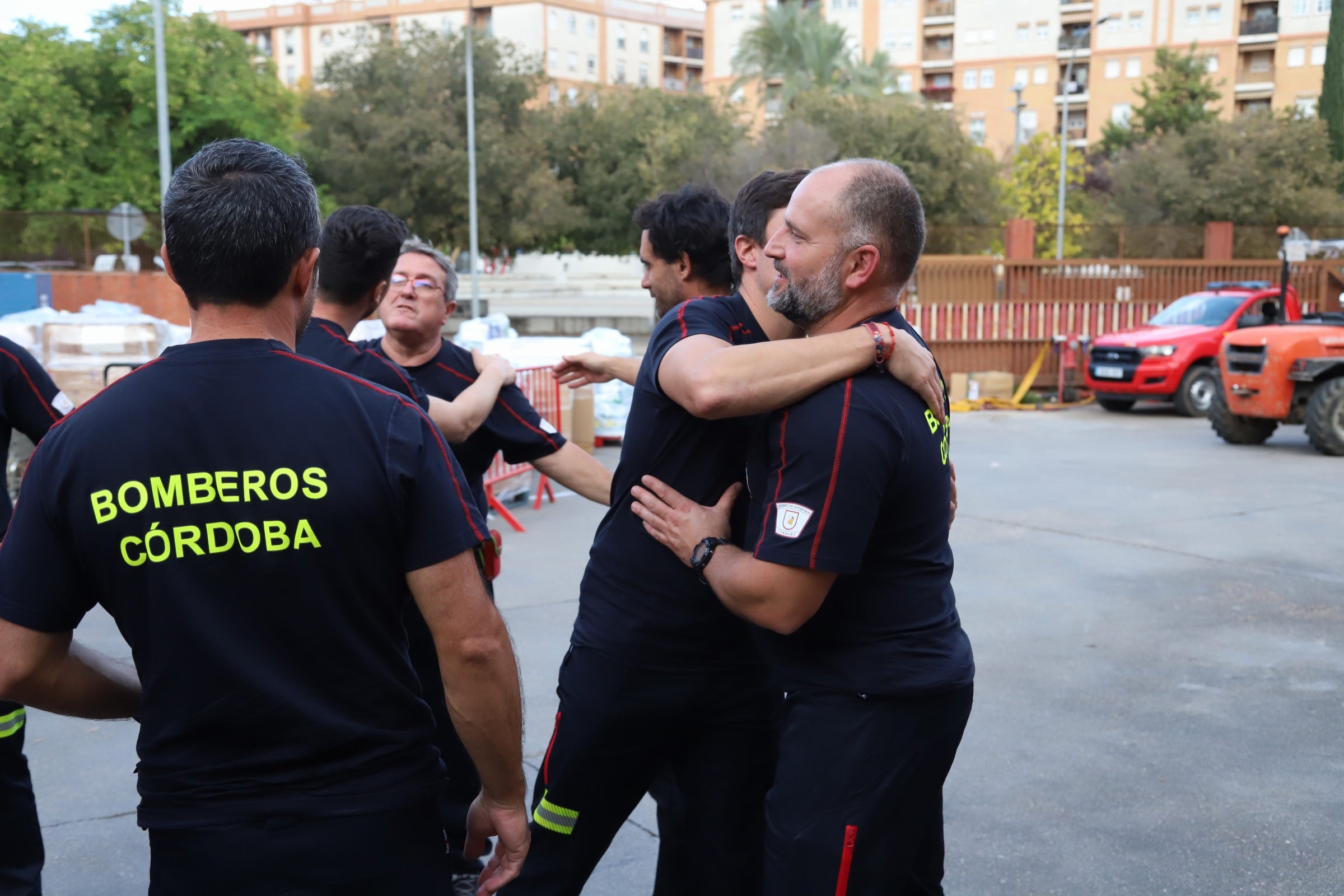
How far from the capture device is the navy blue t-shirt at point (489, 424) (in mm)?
3738

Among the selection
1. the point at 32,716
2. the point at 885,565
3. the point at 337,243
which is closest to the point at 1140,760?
the point at 885,565

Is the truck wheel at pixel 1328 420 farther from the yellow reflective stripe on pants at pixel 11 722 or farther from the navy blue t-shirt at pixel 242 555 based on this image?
the navy blue t-shirt at pixel 242 555

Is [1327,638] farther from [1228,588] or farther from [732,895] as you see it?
[732,895]

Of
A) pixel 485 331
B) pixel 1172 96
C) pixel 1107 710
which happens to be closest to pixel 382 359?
pixel 1107 710

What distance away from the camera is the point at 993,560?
26.1 feet

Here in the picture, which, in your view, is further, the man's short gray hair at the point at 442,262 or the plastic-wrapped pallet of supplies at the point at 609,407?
the plastic-wrapped pallet of supplies at the point at 609,407

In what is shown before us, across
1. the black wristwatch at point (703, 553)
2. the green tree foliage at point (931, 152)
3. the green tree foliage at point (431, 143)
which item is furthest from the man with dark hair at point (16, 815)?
the green tree foliage at point (931, 152)

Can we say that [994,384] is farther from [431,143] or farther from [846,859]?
[431,143]

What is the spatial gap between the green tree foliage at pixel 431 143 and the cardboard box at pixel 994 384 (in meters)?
17.5

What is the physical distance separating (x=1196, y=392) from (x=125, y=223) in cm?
1743

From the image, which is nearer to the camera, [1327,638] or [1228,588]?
[1327,638]

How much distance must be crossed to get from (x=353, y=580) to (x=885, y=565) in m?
0.96

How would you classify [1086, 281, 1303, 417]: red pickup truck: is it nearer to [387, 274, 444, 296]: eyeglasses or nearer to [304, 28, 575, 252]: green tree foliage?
[387, 274, 444, 296]: eyeglasses

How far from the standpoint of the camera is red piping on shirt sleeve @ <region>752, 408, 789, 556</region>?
2.13m
